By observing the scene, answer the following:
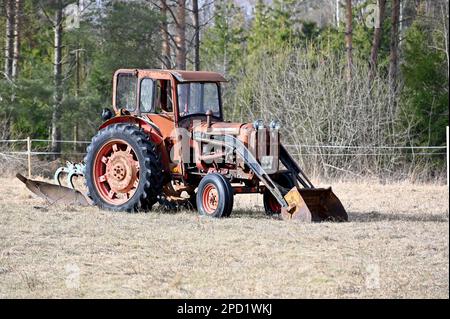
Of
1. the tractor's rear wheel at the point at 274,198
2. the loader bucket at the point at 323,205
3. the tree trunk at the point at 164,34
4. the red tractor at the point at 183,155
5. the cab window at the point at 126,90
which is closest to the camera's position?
the loader bucket at the point at 323,205

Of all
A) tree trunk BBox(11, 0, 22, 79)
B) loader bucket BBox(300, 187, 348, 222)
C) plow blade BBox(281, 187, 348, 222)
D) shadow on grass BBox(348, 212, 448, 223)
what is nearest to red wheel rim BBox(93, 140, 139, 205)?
plow blade BBox(281, 187, 348, 222)

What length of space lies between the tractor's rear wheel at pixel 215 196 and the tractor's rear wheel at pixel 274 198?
0.99m

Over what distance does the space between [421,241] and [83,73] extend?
106 feet

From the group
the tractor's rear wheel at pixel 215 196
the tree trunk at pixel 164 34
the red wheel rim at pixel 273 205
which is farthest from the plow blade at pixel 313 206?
the tree trunk at pixel 164 34

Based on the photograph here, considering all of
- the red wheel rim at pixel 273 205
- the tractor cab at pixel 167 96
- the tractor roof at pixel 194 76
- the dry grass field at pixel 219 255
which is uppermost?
the tractor roof at pixel 194 76

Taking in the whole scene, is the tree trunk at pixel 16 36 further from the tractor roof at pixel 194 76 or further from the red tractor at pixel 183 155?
the tractor roof at pixel 194 76

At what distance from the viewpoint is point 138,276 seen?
9914 millimetres

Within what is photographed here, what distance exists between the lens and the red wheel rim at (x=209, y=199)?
1475 cm

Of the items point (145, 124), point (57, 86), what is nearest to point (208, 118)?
point (145, 124)

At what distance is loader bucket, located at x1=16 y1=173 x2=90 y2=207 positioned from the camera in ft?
54.9

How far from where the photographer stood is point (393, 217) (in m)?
15.1

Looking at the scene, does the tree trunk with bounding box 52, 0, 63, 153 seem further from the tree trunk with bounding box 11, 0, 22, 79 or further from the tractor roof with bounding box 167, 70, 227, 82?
the tractor roof with bounding box 167, 70, 227, 82

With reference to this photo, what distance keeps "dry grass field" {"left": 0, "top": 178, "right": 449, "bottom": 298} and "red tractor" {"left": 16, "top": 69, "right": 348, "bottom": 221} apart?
1.30 ft

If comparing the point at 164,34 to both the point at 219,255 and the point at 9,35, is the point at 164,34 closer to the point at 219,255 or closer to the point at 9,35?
the point at 9,35
